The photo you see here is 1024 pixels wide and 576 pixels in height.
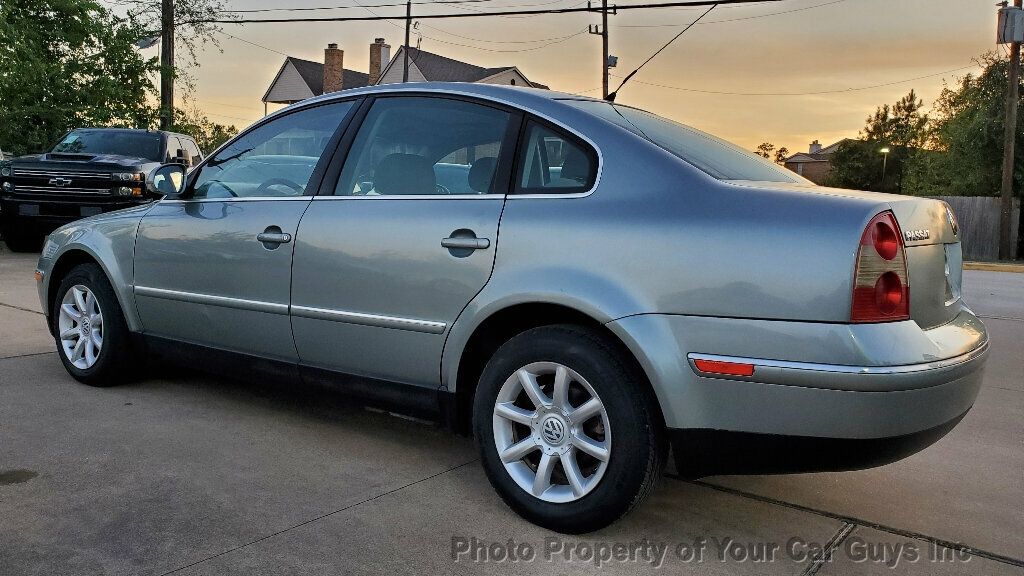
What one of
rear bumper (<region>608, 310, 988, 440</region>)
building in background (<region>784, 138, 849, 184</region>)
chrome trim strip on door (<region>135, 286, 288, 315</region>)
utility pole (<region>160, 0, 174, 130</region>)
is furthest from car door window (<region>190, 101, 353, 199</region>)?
building in background (<region>784, 138, 849, 184</region>)

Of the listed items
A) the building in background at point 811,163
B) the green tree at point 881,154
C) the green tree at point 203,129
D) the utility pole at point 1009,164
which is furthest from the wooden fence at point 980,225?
the building in background at point 811,163

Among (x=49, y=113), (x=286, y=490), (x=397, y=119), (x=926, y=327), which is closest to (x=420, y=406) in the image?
(x=286, y=490)

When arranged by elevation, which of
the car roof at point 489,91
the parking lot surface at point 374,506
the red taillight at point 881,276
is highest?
the car roof at point 489,91

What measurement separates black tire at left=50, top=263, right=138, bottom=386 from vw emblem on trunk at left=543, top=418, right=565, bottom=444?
2736mm

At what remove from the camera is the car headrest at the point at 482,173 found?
3375 mm

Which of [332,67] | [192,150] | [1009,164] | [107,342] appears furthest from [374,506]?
[332,67]

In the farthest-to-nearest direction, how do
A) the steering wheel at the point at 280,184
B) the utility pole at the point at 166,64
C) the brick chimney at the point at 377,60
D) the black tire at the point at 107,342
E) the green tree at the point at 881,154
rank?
1. the green tree at the point at 881,154
2. the brick chimney at the point at 377,60
3. the utility pole at the point at 166,64
4. the black tire at the point at 107,342
5. the steering wheel at the point at 280,184

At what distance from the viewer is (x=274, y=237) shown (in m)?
3.91

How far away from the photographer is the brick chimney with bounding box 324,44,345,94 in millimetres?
52969

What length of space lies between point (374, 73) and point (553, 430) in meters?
52.3

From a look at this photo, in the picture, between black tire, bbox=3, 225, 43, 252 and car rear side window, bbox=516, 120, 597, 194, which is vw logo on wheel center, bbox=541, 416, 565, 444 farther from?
black tire, bbox=3, 225, 43, 252

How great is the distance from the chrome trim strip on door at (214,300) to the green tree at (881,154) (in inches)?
2950

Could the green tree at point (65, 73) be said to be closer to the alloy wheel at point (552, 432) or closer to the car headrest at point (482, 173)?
the car headrest at point (482, 173)

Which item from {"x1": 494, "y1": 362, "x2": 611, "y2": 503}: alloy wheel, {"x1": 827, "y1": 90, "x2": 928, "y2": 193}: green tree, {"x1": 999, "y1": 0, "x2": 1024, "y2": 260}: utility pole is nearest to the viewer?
{"x1": 494, "y1": 362, "x2": 611, "y2": 503}: alloy wheel
